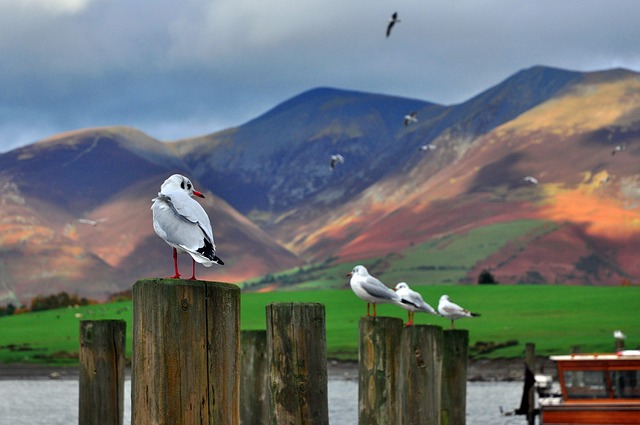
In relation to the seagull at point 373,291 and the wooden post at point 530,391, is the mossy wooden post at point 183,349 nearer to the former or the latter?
the seagull at point 373,291

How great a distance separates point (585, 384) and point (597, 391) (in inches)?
16.9

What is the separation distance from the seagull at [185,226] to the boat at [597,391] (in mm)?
24035

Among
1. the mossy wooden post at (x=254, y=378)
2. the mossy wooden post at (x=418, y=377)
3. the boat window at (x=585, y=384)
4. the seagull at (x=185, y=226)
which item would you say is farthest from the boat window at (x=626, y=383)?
the seagull at (x=185, y=226)

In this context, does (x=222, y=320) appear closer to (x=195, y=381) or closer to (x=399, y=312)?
(x=195, y=381)

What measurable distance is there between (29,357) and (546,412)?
7924cm

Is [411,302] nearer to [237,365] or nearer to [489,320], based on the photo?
[237,365]

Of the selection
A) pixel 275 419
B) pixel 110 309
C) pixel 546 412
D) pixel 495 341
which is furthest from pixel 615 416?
pixel 110 309

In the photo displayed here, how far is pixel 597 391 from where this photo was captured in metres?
32.3

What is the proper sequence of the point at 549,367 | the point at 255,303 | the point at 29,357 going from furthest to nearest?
the point at 255,303, the point at 29,357, the point at 549,367

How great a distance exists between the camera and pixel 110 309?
419ft

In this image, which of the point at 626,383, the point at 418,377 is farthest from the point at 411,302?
the point at 626,383

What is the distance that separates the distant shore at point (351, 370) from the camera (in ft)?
286

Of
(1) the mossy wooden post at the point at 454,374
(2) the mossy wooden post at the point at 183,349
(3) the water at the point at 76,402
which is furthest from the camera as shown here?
(3) the water at the point at 76,402

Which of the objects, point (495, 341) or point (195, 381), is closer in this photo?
point (195, 381)
